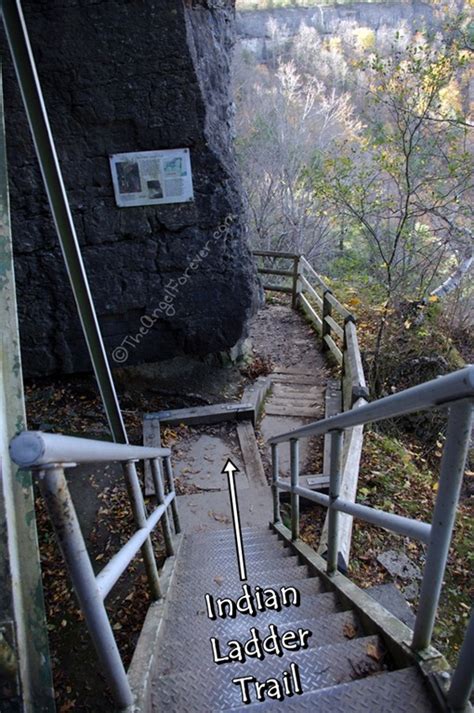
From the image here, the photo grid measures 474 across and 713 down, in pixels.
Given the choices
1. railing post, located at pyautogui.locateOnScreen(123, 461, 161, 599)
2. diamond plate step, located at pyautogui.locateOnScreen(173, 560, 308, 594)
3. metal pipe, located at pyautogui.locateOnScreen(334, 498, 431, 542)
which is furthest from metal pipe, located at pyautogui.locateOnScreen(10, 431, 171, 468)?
diamond plate step, located at pyautogui.locateOnScreen(173, 560, 308, 594)

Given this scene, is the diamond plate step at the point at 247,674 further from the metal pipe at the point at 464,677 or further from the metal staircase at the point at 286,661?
the metal pipe at the point at 464,677

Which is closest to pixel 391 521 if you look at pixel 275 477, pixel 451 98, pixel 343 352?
pixel 275 477

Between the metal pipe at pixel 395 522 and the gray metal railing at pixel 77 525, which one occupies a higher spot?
the gray metal railing at pixel 77 525

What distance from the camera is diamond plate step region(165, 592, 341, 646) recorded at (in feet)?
6.93

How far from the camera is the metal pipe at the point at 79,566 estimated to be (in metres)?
0.94

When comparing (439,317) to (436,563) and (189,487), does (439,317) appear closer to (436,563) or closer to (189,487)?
(189,487)

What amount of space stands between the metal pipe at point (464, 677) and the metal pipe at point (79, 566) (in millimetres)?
889

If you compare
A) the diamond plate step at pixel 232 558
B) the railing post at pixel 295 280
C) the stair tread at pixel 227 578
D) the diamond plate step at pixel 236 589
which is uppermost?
the diamond plate step at pixel 236 589

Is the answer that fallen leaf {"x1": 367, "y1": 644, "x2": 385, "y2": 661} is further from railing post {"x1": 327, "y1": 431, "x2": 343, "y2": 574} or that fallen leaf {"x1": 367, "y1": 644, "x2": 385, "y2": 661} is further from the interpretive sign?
the interpretive sign

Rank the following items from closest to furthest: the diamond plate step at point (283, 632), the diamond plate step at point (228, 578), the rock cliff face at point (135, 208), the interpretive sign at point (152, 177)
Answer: the diamond plate step at point (283, 632) < the diamond plate step at point (228, 578) < the rock cliff face at point (135, 208) < the interpretive sign at point (152, 177)

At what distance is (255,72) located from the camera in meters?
21.8

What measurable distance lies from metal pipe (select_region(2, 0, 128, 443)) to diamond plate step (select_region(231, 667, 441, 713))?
2395 millimetres

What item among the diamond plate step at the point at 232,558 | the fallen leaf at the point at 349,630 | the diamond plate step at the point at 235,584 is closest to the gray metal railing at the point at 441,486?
the fallen leaf at the point at 349,630

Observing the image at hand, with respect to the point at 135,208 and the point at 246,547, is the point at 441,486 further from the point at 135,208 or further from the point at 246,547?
the point at 135,208
